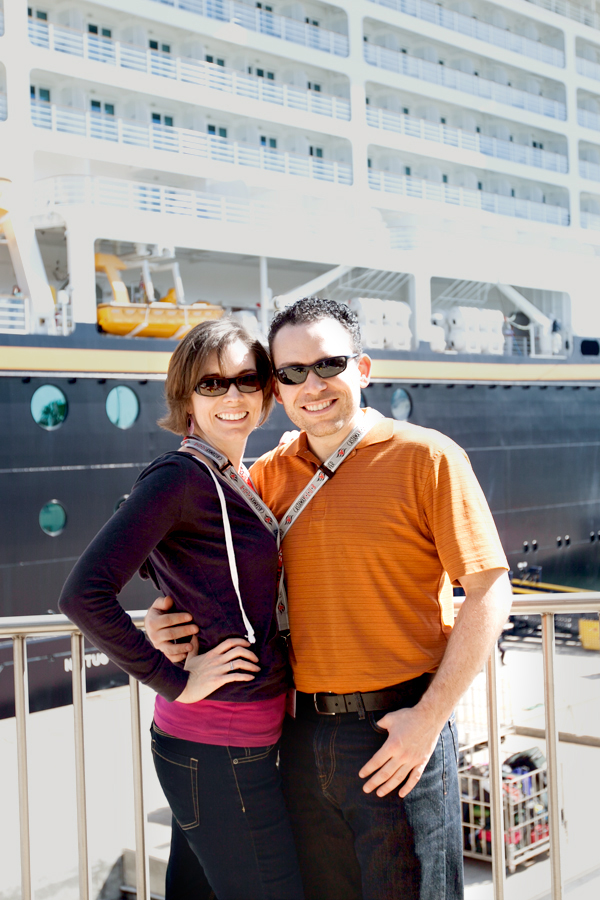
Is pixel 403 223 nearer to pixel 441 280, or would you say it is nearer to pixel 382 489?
pixel 441 280

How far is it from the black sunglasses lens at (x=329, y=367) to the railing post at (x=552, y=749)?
74 cm

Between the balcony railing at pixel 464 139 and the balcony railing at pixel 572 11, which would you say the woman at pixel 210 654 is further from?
the balcony railing at pixel 572 11

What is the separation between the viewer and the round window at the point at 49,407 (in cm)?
870

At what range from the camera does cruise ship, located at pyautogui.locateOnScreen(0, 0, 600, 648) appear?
9172 mm

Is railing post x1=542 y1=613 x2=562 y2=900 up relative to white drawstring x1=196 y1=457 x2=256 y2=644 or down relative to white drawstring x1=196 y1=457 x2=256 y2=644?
down

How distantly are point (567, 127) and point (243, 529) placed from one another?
62.1ft

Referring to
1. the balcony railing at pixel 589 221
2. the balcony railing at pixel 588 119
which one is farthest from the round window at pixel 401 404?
the balcony railing at pixel 588 119

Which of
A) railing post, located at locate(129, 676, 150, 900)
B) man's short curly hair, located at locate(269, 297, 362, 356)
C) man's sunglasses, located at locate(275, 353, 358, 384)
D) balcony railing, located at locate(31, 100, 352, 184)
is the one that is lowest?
railing post, located at locate(129, 676, 150, 900)

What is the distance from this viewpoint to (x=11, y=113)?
10.6m

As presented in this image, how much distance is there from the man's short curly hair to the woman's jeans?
841mm

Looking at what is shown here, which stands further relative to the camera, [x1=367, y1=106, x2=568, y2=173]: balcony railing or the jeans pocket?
[x1=367, y1=106, x2=568, y2=173]: balcony railing

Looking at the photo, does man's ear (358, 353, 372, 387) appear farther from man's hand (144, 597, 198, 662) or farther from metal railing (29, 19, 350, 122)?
metal railing (29, 19, 350, 122)

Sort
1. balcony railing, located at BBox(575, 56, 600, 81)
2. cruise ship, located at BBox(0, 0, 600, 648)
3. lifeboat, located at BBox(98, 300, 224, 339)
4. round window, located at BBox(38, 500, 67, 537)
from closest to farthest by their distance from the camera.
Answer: round window, located at BBox(38, 500, 67, 537) < cruise ship, located at BBox(0, 0, 600, 648) < lifeboat, located at BBox(98, 300, 224, 339) < balcony railing, located at BBox(575, 56, 600, 81)

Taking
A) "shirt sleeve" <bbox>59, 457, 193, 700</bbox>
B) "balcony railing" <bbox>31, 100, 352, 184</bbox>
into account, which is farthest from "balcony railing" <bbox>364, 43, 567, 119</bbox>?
"shirt sleeve" <bbox>59, 457, 193, 700</bbox>
